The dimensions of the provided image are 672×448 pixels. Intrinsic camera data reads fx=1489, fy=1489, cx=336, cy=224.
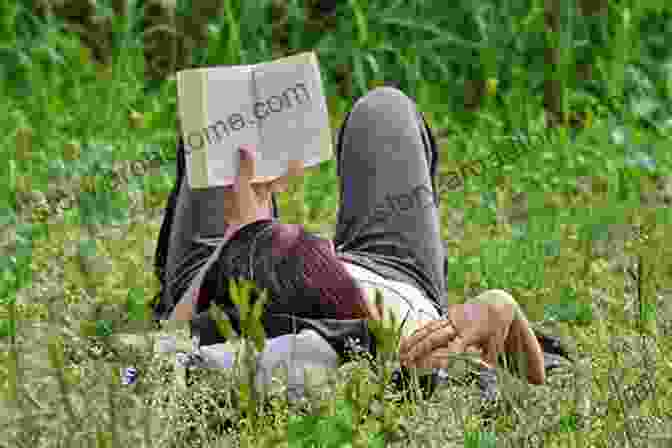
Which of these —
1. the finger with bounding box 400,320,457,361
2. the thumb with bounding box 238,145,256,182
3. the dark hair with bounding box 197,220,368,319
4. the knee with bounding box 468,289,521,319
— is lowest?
the finger with bounding box 400,320,457,361

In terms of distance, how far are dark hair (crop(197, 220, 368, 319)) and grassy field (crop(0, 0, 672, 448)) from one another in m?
0.23

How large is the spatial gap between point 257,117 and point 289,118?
0.26 ft

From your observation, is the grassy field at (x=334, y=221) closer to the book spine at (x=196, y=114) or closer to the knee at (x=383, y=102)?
the book spine at (x=196, y=114)

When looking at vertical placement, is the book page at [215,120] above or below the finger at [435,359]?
above

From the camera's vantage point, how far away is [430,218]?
382 cm

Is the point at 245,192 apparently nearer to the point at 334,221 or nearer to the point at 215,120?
the point at 215,120

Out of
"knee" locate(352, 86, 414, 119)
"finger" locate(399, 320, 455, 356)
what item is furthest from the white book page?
"finger" locate(399, 320, 455, 356)

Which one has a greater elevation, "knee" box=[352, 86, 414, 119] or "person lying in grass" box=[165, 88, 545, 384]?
"knee" box=[352, 86, 414, 119]

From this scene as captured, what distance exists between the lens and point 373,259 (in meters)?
3.73

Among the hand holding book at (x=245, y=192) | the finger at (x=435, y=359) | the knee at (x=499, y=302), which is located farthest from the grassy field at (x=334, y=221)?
the hand holding book at (x=245, y=192)

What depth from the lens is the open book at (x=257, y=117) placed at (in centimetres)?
349

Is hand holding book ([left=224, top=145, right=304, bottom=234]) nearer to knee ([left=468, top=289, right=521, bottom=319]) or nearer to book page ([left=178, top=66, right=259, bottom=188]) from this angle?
book page ([left=178, top=66, right=259, bottom=188])

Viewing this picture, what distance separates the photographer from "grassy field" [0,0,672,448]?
270 cm

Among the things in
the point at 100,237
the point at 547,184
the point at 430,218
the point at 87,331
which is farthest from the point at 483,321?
the point at 547,184
